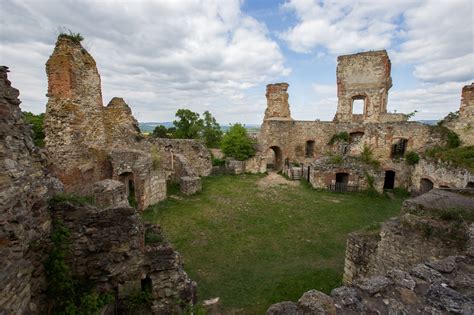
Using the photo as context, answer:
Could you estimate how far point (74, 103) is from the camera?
31.5 feet

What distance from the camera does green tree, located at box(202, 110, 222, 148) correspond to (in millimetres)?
32500

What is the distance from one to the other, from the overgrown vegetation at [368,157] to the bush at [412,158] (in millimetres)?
1504

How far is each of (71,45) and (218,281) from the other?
969 centimetres

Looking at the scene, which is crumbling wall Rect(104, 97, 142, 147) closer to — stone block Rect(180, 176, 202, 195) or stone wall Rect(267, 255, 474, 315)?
stone block Rect(180, 176, 202, 195)

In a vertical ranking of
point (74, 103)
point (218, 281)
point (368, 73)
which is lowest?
point (218, 281)

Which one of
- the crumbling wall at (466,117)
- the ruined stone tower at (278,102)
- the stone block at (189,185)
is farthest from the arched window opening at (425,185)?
the stone block at (189,185)

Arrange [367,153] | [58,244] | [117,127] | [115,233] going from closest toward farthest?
[58,244]
[115,233]
[117,127]
[367,153]

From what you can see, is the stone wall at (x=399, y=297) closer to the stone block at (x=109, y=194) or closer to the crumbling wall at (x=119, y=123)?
the stone block at (x=109, y=194)

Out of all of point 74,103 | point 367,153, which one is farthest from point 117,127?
point 367,153

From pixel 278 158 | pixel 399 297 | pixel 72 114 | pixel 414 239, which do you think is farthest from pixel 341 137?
pixel 399 297

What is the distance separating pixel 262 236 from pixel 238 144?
1031cm

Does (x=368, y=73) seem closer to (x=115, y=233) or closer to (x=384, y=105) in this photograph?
(x=384, y=105)

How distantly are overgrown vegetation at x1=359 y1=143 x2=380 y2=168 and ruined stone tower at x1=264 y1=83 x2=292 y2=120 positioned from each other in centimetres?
732

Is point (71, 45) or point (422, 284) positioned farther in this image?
point (71, 45)
